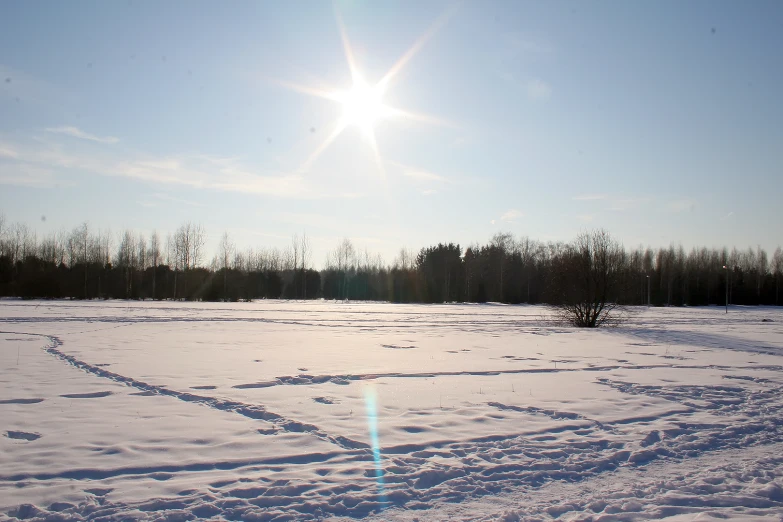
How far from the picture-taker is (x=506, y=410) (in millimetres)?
8188

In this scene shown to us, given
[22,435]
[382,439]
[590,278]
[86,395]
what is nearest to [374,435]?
[382,439]

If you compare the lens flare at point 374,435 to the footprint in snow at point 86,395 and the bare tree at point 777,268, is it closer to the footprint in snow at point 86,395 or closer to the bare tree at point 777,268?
the footprint in snow at point 86,395

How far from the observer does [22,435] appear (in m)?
6.35

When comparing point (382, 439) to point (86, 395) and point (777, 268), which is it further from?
point (777, 268)

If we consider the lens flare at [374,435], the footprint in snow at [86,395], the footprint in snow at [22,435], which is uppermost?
the footprint in snow at [22,435]

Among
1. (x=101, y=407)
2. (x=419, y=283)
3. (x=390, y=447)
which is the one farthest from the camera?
(x=419, y=283)

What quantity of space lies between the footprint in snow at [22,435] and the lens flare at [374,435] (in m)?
4.12

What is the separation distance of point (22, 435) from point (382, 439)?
4.47 meters

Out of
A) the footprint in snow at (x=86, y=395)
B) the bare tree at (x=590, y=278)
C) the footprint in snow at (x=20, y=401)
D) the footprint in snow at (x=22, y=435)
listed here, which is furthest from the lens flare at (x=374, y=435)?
the bare tree at (x=590, y=278)

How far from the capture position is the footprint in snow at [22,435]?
6.25 m

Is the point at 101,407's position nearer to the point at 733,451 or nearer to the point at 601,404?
the point at 601,404

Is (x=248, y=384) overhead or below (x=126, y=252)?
below

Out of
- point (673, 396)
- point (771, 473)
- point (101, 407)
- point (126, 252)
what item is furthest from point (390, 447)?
point (126, 252)

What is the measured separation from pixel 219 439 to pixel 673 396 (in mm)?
8052
